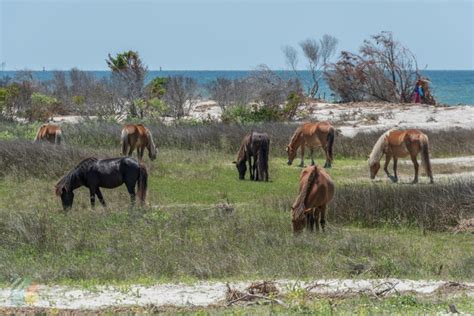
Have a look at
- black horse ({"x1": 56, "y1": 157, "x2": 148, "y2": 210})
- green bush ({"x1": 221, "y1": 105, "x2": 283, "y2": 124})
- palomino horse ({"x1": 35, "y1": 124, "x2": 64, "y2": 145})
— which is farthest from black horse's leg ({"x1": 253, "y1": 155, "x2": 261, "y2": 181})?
green bush ({"x1": 221, "y1": 105, "x2": 283, "y2": 124})

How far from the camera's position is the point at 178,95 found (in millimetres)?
46000

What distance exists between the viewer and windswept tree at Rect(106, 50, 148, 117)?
4410cm

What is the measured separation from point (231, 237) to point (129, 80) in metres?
32.0

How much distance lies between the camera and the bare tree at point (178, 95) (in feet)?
150

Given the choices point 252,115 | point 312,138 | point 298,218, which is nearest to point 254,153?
point 312,138

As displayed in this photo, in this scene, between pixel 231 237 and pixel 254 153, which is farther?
pixel 254 153

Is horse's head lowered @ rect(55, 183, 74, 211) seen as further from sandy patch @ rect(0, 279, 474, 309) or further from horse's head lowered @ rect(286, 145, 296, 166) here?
horse's head lowered @ rect(286, 145, 296, 166)

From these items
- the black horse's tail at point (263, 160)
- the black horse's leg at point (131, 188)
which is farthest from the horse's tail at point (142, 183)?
the black horse's tail at point (263, 160)

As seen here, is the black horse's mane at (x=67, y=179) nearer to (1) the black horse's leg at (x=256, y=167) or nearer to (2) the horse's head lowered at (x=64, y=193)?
(2) the horse's head lowered at (x=64, y=193)

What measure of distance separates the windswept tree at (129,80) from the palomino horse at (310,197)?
2716 centimetres

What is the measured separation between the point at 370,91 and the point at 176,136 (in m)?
24.5

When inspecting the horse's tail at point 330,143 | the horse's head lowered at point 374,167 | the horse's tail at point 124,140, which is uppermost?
the horse's tail at point 124,140

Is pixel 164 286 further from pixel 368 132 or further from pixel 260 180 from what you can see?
pixel 368 132

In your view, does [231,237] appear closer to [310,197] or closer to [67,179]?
[310,197]
